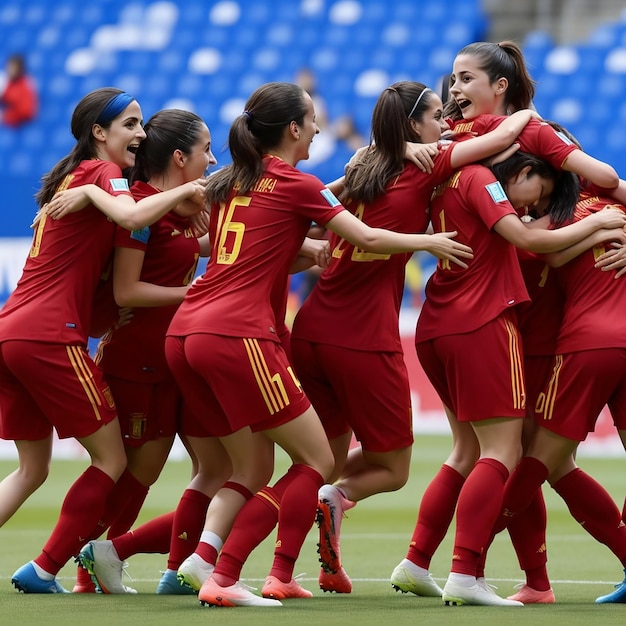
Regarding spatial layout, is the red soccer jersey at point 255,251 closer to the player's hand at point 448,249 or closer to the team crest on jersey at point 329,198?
the team crest on jersey at point 329,198

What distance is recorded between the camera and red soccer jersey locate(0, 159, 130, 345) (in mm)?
5227

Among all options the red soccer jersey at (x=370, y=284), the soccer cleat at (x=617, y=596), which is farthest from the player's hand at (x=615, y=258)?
the soccer cleat at (x=617, y=596)

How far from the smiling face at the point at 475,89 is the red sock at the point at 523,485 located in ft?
5.05

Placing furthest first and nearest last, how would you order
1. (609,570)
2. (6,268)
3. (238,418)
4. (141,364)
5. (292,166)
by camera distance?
1. (6,268)
2. (609,570)
3. (141,364)
4. (292,166)
5. (238,418)

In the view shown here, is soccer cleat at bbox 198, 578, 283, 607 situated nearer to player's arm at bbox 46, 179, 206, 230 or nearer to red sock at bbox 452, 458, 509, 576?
red sock at bbox 452, 458, 509, 576

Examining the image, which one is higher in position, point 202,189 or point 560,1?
point 560,1

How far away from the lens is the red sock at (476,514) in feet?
16.3

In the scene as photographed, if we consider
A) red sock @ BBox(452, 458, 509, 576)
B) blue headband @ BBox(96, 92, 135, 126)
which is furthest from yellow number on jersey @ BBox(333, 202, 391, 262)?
blue headband @ BBox(96, 92, 135, 126)

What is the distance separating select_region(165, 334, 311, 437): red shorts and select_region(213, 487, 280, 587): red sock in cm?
30

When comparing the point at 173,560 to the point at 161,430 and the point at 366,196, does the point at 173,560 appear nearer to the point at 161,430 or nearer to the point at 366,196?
the point at 161,430

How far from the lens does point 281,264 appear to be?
511 cm

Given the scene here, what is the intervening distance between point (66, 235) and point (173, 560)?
4.80 ft

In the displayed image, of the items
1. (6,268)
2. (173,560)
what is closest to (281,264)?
(173,560)

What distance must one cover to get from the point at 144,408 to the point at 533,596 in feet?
6.05
